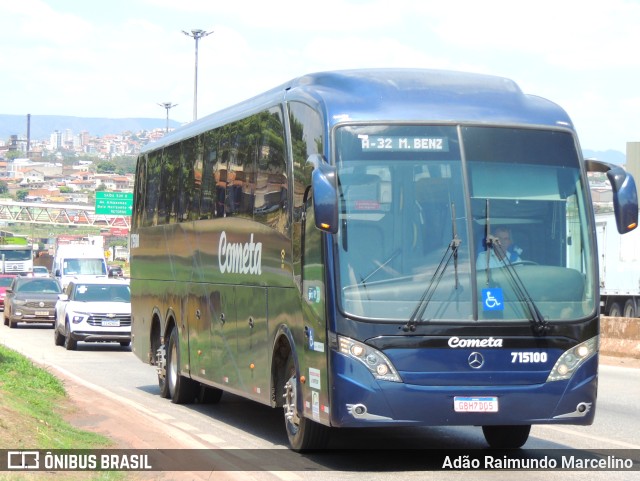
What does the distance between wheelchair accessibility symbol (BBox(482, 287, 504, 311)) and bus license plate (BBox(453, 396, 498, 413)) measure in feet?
2.48

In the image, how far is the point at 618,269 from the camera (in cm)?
3834

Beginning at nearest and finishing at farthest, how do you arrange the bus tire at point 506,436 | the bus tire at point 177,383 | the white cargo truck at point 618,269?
the bus tire at point 506,436 < the bus tire at point 177,383 < the white cargo truck at point 618,269

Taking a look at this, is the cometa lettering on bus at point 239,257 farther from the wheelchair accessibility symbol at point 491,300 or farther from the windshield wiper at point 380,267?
the wheelchair accessibility symbol at point 491,300

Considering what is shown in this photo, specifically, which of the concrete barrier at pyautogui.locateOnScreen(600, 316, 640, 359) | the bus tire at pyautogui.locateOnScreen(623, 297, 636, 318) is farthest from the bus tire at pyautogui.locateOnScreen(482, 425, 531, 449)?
the bus tire at pyautogui.locateOnScreen(623, 297, 636, 318)

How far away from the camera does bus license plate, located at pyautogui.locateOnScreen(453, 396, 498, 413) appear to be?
36.3 feet

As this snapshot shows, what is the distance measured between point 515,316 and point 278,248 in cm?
283

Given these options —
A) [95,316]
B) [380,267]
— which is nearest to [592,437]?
[380,267]

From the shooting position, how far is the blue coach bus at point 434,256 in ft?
36.1

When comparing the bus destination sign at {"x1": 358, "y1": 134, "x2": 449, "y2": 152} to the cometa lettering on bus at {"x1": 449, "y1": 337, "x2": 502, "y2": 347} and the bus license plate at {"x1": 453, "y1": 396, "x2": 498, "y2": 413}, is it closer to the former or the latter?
the cometa lettering on bus at {"x1": 449, "y1": 337, "x2": 502, "y2": 347}

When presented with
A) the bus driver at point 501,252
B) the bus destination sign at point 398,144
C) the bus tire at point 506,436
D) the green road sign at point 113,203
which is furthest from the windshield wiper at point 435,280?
the green road sign at point 113,203

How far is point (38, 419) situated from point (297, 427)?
2469 mm

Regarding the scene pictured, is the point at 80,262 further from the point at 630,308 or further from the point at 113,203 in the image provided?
the point at 630,308

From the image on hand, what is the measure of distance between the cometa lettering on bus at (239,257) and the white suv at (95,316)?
16379 mm

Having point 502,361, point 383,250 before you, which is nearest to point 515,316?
point 502,361
